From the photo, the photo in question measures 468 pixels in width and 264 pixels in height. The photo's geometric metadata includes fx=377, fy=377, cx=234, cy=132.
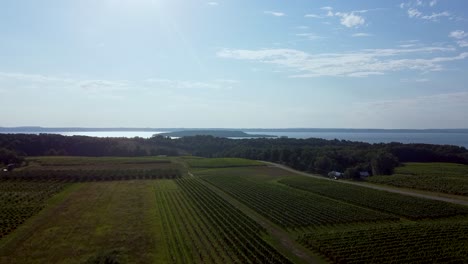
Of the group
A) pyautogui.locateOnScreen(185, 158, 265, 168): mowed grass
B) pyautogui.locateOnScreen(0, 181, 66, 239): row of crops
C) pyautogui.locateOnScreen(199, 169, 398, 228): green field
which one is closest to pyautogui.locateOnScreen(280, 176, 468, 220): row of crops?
pyautogui.locateOnScreen(199, 169, 398, 228): green field

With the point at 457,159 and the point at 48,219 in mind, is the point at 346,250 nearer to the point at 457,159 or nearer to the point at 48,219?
the point at 48,219

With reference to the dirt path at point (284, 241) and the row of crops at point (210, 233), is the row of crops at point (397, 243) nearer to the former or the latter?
the dirt path at point (284, 241)

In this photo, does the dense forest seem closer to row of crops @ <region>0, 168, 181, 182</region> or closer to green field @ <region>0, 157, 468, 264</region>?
row of crops @ <region>0, 168, 181, 182</region>

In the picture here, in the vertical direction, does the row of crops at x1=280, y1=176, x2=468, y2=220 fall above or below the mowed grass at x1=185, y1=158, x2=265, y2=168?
below

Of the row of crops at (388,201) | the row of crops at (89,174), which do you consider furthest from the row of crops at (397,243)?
the row of crops at (89,174)

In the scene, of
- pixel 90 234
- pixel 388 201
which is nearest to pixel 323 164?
pixel 388 201

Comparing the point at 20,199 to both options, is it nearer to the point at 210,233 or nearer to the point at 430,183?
the point at 210,233
